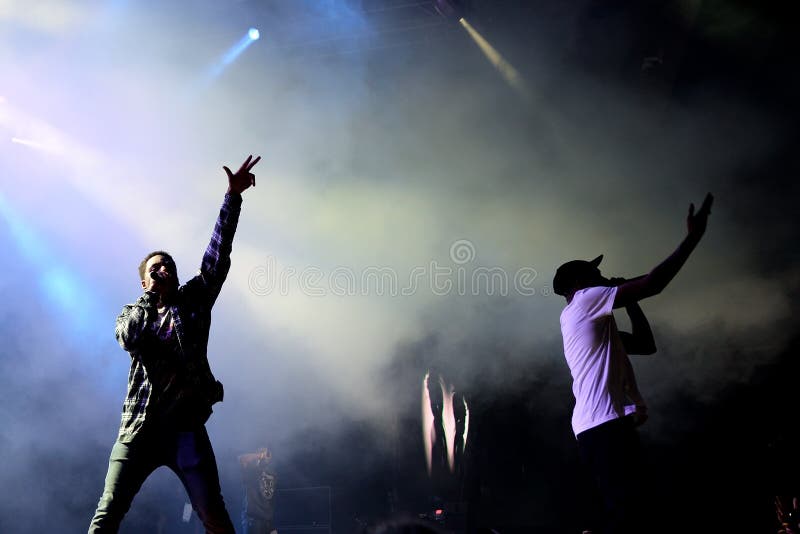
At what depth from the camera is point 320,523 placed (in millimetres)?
7785

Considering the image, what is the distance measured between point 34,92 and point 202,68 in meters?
1.76


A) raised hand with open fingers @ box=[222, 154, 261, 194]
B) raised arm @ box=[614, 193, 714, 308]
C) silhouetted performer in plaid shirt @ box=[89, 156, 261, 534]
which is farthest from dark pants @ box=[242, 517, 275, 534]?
raised arm @ box=[614, 193, 714, 308]

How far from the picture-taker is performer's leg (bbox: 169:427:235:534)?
243 cm

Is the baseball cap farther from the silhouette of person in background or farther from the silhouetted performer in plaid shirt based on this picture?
the silhouette of person in background

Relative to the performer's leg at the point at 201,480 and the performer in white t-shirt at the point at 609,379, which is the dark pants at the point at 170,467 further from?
the performer in white t-shirt at the point at 609,379

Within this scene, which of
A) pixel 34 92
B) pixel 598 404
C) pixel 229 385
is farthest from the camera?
pixel 229 385

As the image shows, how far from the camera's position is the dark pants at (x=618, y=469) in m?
2.14

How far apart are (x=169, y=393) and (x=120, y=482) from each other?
359mm

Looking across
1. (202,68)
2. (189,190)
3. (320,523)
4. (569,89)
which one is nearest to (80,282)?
(189,190)

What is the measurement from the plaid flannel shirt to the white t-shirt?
1443 mm

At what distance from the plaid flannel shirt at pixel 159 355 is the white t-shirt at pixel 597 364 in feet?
4.73

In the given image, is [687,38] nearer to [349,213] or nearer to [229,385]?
[349,213]

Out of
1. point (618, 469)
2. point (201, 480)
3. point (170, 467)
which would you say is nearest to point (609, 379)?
point (618, 469)

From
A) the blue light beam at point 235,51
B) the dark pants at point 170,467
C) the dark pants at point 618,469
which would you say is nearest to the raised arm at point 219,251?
the dark pants at point 170,467
